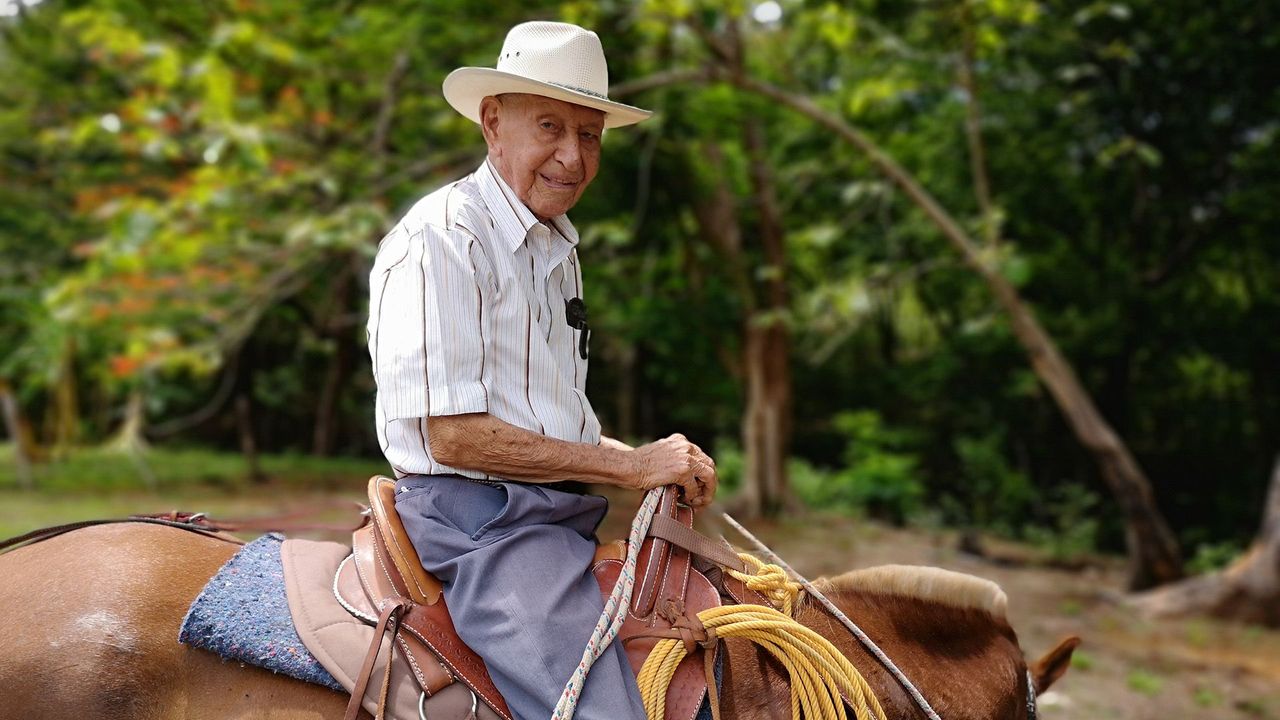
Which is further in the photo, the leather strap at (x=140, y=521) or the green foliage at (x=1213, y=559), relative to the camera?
the green foliage at (x=1213, y=559)

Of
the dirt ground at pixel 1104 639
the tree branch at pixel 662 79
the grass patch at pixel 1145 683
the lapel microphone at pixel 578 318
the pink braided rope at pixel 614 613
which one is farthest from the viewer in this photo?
the tree branch at pixel 662 79

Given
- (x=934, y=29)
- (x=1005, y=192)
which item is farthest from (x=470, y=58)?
(x=1005, y=192)

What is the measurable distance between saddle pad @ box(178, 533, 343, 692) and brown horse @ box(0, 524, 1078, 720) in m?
0.04

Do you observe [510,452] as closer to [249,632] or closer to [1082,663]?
[249,632]

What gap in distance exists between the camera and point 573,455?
6.64ft

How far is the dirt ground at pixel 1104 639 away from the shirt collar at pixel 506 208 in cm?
478

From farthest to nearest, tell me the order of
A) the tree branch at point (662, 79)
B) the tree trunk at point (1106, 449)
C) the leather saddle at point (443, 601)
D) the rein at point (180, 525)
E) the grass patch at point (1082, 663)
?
the tree trunk at point (1106, 449) → the tree branch at point (662, 79) → the grass patch at point (1082, 663) → the rein at point (180, 525) → the leather saddle at point (443, 601)

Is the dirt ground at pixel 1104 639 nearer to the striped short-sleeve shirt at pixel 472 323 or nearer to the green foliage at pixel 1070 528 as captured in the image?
the green foliage at pixel 1070 528

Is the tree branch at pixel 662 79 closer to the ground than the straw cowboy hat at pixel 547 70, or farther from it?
farther from it

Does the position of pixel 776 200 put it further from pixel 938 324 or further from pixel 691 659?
pixel 691 659

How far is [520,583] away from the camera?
192cm

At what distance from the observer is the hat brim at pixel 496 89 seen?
209cm

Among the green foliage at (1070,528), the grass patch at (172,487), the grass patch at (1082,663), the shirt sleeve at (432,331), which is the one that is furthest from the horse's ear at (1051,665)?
the green foliage at (1070,528)

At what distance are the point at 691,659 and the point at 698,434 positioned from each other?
45.8ft
